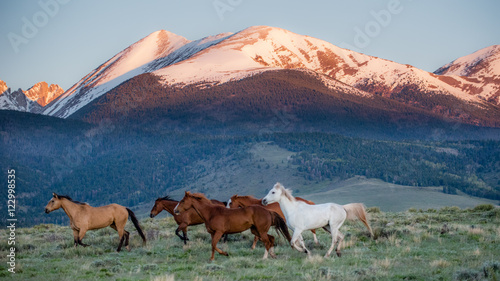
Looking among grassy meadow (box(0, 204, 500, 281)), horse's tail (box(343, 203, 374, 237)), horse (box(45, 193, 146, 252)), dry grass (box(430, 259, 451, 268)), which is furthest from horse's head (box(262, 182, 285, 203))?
horse (box(45, 193, 146, 252))

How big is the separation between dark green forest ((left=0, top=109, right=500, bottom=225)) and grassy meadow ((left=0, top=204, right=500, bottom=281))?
3490 inches

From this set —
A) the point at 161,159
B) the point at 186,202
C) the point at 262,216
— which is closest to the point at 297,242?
the point at 262,216

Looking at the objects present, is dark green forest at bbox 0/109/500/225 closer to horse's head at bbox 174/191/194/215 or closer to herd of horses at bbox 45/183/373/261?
herd of horses at bbox 45/183/373/261

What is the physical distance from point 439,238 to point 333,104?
555ft

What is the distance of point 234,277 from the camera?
11.9 meters

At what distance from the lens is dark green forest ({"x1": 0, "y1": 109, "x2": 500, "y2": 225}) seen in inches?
4513

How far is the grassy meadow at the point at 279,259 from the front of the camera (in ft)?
38.7

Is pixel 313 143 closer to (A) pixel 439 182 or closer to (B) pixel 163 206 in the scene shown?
(A) pixel 439 182

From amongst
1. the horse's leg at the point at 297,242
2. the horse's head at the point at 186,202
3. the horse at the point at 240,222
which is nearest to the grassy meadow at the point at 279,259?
the horse's leg at the point at 297,242

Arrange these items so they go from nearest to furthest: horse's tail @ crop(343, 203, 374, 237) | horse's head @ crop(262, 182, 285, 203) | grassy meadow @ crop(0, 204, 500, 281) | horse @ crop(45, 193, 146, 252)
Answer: grassy meadow @ crop(0, 204, 500, 281) → horse's head @ crop(262, 182, 285, 203) → horse's tail @ crop(343, 203, 374, 237) → horse @ crop(45, 193, 146, 252)

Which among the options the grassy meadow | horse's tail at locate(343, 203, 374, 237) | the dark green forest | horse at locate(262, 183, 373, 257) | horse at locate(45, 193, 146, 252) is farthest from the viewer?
the dark green forest

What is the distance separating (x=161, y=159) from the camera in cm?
14912

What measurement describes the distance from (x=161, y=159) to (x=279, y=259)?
137922mm

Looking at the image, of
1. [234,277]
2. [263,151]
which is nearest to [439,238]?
[234,277]
